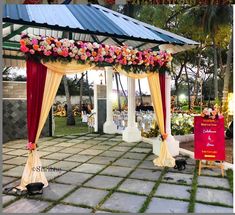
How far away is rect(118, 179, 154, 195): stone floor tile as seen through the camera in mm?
5418

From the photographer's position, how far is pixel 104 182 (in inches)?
231

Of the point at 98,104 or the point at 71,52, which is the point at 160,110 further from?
the point at 98,104

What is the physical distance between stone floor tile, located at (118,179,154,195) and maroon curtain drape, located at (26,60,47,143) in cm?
207

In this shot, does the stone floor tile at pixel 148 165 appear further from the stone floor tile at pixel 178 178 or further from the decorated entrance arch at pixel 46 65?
the decorated entrance arch at pixel 46 65

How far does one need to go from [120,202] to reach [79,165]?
2.55 metres

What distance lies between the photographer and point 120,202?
485 cm

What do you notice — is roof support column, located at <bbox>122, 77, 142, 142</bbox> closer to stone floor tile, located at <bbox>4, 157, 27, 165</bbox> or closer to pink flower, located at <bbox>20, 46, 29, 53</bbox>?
stone floor tile, located at <bbox>4, 157, 27, 165</bbox>

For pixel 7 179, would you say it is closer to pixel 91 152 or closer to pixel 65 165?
pixel 65 165

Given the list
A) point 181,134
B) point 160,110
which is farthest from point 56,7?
point 181,134

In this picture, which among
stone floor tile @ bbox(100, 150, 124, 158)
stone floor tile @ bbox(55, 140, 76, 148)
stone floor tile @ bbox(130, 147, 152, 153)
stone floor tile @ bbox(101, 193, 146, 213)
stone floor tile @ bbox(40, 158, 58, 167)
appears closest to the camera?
stone floor tile @ bbox(101, 193, 146, 213)

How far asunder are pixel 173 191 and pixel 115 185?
3.69 feet

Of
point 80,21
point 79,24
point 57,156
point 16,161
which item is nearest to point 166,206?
point 57,156

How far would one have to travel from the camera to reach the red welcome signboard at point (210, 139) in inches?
249

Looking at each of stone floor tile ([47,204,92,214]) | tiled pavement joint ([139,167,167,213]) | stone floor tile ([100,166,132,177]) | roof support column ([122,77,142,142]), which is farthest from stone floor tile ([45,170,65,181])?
roof support column ([122,77,142,142])
